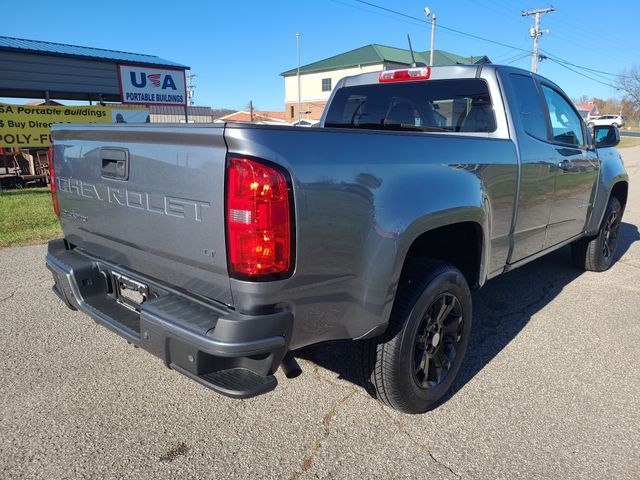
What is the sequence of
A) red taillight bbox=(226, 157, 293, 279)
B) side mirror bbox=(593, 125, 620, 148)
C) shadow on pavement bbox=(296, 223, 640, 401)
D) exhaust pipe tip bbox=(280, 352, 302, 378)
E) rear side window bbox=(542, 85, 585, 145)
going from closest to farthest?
red taillight bbox=(226, 157, 293, 279), exhaust pipe tip bbox=(280, 352, 302, 378), shadow on pavement bbox=(296, 223, 640, 401), rear side window bbox=(542, 85, 585, 145), side mirror bbox=(593, 125, 620, 148)

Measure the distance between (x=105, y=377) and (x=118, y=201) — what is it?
1275 mm

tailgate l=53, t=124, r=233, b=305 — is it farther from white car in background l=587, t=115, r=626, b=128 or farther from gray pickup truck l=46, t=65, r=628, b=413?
white car in background l=587, t=115, r=626, b=128

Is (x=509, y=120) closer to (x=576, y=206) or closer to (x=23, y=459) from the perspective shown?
(x=576, y=206)

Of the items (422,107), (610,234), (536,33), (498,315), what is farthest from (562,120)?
(536,33)

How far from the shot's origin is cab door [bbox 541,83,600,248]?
3941 mm

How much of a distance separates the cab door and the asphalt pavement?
90 centimetres

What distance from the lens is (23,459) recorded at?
7.61ft

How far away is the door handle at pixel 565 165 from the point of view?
3.87 meters

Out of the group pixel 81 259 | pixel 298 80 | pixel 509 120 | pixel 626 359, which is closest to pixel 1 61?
pixel 81 259

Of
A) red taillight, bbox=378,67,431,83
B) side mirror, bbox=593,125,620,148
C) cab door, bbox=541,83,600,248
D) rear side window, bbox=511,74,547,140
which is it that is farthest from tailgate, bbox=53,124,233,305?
side mirror, bbox=593,125,620,148

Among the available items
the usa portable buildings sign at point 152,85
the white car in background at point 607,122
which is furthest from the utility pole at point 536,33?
the usa portable buildings sign at point 152,85

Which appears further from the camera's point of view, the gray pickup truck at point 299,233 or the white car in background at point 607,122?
the white car in background at point 607,122

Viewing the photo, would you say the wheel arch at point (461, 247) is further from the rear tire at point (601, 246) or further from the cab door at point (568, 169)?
the rear tire at point (601, 246)

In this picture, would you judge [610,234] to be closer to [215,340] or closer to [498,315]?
[498,315]
